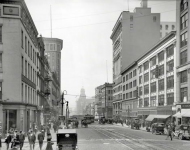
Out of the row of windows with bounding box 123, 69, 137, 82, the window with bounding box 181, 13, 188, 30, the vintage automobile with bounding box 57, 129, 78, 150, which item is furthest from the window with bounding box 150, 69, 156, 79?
the vintage automobile with bounding box 57, 129, 78, 150

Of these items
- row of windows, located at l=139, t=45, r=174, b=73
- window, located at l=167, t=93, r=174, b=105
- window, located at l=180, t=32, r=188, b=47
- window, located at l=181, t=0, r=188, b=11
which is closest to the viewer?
window, located at l=180, t=32, r=188, b=47

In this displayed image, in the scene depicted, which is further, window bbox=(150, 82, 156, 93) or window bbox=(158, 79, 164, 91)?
window bbox=(150, 82, 156, 93)

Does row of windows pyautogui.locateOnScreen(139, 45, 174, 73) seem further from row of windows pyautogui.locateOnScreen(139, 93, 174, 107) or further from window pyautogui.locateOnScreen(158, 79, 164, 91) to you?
row of windows pyautogui.locateOnScreen(139, 93, 174, 107)

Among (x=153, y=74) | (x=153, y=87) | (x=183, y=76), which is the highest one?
(x=153, y=74)

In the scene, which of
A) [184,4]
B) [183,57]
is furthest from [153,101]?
[184,4]

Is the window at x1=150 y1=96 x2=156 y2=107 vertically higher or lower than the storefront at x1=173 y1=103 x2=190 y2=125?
higher

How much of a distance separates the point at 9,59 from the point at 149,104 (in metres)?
48.0

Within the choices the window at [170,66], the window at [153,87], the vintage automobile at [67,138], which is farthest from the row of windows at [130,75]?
the vintage automobile at [67,138]

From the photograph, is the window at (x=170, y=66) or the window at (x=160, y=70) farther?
the window at (x=160, y=70)

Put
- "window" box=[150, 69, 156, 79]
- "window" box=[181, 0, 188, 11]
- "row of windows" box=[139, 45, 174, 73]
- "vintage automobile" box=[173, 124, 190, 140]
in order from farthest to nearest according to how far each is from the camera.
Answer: "window" box=[150, 69, 156, 79]
"row of windows" box=[139, 45, 174, 73]
"window" box=[181, 0, 188, 11]
"vintage automobile" box=[173, 124, 190, 140]

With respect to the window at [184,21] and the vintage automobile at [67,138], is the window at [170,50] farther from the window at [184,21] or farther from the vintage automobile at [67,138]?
the vintage automobile at [67,138]

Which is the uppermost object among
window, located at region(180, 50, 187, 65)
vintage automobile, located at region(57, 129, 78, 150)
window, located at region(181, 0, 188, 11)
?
window, located at region(181, 0, 188, 11)

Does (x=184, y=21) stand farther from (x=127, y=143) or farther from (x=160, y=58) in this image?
(x=127, y=143)

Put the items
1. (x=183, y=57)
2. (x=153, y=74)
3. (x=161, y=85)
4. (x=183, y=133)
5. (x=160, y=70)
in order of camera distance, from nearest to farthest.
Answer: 1. (x=183, y=133)
2. (x=183, y=57)
3. (x=161, y=85)
4. (x=160, y=70)
5. (x=153, y=74)
